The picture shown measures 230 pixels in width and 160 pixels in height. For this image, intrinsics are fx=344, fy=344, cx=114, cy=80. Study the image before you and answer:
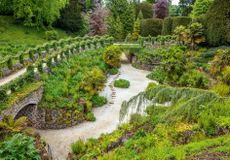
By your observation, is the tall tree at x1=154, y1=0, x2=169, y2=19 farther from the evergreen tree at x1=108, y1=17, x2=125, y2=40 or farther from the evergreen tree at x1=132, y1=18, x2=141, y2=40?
the evergreen tree at x1=108, y1=17, x2=125, y2=40

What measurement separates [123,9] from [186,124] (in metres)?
45.2

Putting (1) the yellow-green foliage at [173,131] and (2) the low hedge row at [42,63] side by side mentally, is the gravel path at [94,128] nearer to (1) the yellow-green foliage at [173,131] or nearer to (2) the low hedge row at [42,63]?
(1) the yellow-green foliage at [173,131]

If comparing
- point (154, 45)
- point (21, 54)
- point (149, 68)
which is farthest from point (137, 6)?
point (21, 54)

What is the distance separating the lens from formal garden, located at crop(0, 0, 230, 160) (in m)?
12.7

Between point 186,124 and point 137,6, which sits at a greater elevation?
point 137,6

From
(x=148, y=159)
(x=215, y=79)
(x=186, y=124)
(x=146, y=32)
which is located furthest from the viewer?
(x=146, y=32)

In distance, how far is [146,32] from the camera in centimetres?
5147

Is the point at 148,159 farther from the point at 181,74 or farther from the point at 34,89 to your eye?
the point at 181,74

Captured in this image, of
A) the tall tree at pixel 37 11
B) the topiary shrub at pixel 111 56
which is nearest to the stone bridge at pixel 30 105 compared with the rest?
the topiary shrub at pixel 111 56

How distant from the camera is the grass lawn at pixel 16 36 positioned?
39.2 metres

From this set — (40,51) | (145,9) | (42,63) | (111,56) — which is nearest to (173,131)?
(42,63)

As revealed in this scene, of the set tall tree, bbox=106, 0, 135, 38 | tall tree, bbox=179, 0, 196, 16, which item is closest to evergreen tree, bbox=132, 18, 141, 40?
tall tree, bbox=106, 0, 135, 38

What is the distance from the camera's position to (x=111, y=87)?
3178cm

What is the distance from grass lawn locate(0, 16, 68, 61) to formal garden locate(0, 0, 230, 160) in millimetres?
139
